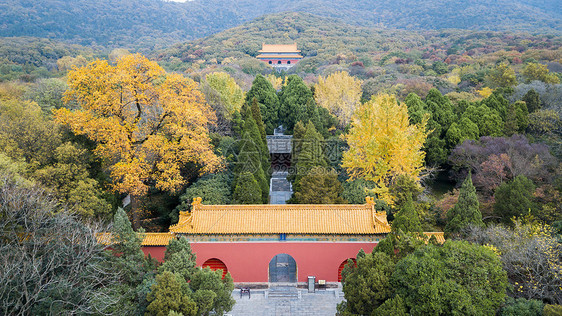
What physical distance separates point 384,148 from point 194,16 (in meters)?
109

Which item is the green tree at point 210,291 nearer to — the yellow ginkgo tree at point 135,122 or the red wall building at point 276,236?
the red wall building at point 276,236

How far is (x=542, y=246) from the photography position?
9062 mm

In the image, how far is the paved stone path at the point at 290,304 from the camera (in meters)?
11.2

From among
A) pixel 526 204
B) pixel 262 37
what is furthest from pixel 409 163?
pixel 262 37

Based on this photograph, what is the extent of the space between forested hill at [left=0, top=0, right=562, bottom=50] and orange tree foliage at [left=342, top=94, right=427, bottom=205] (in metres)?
70.8

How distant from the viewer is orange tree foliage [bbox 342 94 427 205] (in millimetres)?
14531

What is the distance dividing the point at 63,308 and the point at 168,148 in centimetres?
690

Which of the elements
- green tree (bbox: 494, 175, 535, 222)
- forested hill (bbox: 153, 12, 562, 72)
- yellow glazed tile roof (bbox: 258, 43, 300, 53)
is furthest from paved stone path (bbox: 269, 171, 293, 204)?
yellow glazed tile roof (bbox: 258, 43, 300, 53)

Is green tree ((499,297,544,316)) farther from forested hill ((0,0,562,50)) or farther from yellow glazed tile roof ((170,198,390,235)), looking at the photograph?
forested hill ((0,0,562,50))

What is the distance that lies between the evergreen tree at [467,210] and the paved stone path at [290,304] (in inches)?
164

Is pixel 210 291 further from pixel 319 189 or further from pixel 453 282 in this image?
pixel 319 189

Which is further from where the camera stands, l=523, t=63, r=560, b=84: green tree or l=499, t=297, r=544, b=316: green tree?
l=523, t=63, r=560, b=84: green tree

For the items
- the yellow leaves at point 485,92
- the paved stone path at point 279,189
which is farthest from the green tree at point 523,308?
the yellow leaves at point 485,92

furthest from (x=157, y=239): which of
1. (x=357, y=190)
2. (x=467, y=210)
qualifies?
(x=467, y=210)
